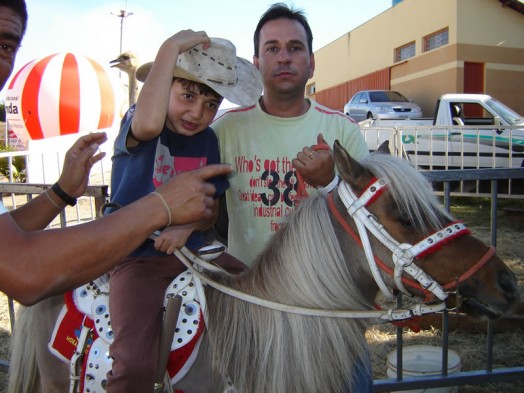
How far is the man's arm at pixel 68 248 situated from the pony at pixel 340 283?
54 centimetres

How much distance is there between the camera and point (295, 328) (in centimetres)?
173

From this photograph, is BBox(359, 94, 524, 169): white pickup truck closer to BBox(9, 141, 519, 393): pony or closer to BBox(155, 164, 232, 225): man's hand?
BBox(9, 141, 519, 393): pony

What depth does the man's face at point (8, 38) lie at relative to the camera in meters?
1.48

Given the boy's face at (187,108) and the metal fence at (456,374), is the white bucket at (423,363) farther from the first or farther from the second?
the boy's face at (187,108)

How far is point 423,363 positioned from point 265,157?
231 centimetres

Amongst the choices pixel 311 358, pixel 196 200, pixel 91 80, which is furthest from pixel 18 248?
pixel 91 80

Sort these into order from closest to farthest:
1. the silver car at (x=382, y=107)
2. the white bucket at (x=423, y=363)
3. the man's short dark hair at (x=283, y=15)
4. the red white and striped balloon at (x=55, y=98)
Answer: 1. the man's short dark hair at (x=283, y=15)
2. the white bucket at (x=423, y=363)
3. the red white and striped balloon at (x=55, y=98)
4. the silver car at (x=382, y=107)

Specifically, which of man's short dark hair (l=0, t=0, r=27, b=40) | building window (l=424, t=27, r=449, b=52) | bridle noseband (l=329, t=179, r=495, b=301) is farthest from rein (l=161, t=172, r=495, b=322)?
building window (l=424, t=27, r=449, b=52)

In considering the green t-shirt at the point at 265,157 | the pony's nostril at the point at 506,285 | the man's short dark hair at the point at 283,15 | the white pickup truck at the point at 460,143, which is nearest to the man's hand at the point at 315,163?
the green t-shirt at the point at 265,157

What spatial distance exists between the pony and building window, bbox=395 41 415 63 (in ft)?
78.3

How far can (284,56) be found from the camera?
2.45 metres

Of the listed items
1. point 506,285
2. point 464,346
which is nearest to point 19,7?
point 506,285

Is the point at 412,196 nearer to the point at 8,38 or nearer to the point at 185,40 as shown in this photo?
the point at 185,40

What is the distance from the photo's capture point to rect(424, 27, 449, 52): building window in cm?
2073
